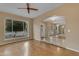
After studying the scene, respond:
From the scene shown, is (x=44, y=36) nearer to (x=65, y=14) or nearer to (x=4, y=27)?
(x=65, y=14)

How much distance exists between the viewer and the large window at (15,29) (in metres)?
5.36

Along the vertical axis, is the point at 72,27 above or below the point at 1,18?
below

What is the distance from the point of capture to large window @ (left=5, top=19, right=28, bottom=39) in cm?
536

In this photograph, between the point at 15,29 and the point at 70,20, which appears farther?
the point at 15,29

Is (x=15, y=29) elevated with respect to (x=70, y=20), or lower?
lower

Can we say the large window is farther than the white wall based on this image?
Yes

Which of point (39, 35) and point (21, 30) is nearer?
point (39, 35)

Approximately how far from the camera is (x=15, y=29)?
559 cm

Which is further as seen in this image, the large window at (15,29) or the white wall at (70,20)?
the large window at (15,29)

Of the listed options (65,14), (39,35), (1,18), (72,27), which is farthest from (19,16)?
(72,27)

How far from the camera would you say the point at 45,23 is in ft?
15.1

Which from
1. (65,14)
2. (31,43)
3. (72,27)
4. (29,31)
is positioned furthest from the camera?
(31,43)

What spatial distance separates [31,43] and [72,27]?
2.31 meters

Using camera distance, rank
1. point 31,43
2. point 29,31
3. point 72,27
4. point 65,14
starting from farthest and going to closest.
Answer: point 31,43
point 29,31
point 65,14
point 72,27
